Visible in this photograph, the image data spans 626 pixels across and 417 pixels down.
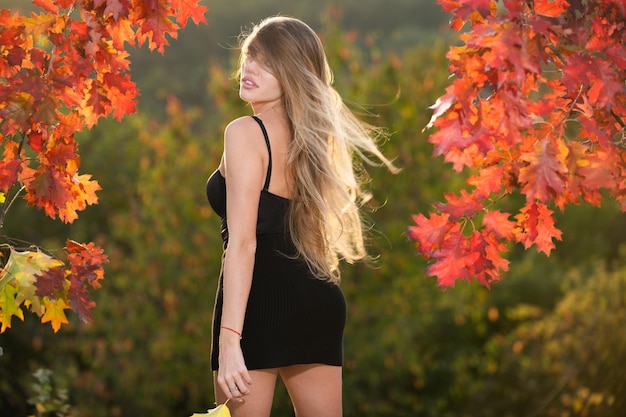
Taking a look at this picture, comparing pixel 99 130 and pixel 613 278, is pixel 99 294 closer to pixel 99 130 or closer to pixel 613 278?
pixel 99 130

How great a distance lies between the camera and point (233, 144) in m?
2.68

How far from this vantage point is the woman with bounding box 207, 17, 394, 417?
8.73 ft

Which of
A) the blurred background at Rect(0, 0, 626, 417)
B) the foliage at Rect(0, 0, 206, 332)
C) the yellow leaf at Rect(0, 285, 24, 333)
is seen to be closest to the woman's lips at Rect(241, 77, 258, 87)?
the foliage at Rect(0, 0, 206, 332)

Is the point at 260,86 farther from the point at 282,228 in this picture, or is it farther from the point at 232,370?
the point at 232,370

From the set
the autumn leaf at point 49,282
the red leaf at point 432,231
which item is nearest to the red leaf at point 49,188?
the autumn leaf at point 49,282

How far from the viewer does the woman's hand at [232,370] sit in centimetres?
259

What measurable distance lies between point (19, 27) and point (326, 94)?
974 mm

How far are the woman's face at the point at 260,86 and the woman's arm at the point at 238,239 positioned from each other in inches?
6.4

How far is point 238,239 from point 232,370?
1.27 ft

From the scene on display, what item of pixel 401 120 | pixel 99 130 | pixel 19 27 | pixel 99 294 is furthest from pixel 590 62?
pixel 99 130

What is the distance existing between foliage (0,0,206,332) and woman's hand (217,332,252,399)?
44cm

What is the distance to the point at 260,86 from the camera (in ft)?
9.33

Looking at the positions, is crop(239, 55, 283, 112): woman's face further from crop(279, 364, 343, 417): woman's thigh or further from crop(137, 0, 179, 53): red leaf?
crop(279, 364, 343, 417): woman's thigh

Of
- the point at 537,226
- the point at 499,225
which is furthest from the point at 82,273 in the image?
the point at 537,226
